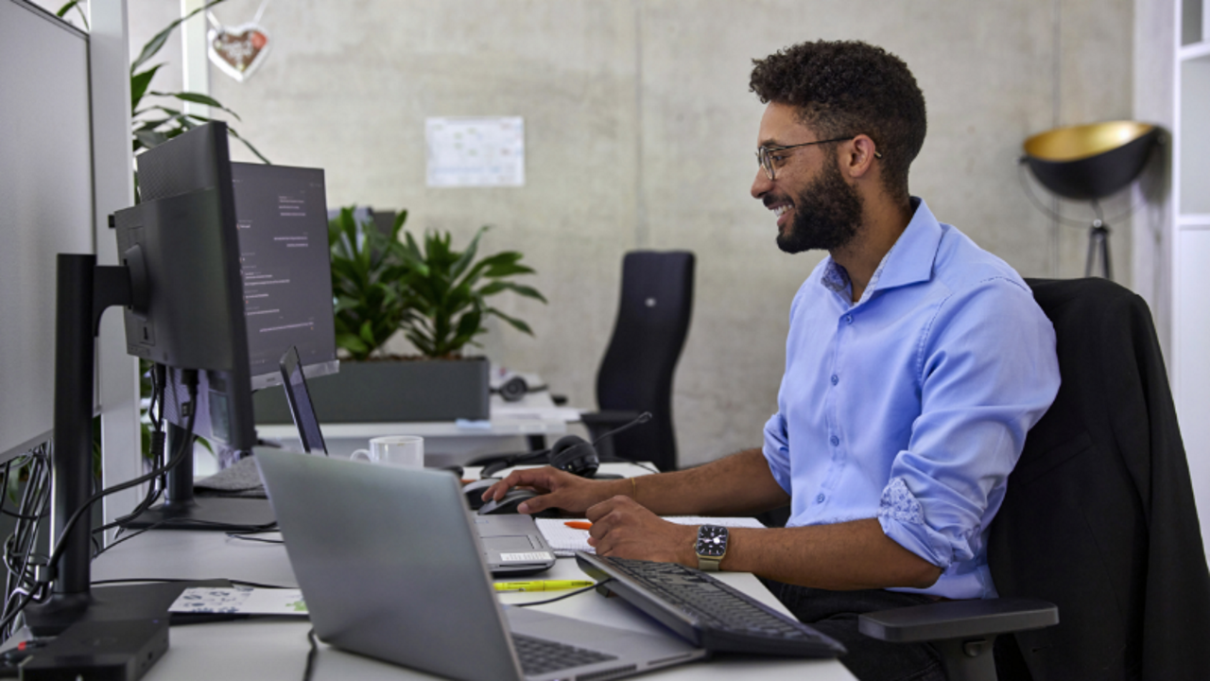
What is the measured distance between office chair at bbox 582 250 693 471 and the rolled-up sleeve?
6.18 feet

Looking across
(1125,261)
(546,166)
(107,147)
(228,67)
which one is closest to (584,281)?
(546,166)

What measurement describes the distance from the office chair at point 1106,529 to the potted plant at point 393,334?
1.62 meters

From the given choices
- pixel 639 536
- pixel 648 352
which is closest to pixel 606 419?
pixel 648 352

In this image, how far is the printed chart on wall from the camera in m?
4.52

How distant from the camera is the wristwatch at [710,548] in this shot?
1.17m

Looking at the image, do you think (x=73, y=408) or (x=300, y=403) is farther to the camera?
(x=300, y=403)

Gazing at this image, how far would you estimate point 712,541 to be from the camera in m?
1.18

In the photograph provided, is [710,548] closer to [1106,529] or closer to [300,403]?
[1106,529]

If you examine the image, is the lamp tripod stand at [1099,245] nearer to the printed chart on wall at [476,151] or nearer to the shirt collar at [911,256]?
the printed chart on wall at [476,151]

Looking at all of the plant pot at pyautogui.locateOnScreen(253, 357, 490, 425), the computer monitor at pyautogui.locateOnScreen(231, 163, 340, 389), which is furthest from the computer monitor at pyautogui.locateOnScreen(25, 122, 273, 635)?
the plant pot at pyautogui.locateOnScreen(253, 357, 490, 425)

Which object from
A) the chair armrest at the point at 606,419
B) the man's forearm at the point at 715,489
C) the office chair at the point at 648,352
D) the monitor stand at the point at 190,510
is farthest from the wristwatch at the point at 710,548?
the office chair at the point at 648,352

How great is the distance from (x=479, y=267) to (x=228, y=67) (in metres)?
2.34

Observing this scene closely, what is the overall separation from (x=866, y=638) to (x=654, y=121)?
3.72m

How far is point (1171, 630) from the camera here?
108 centimetres
